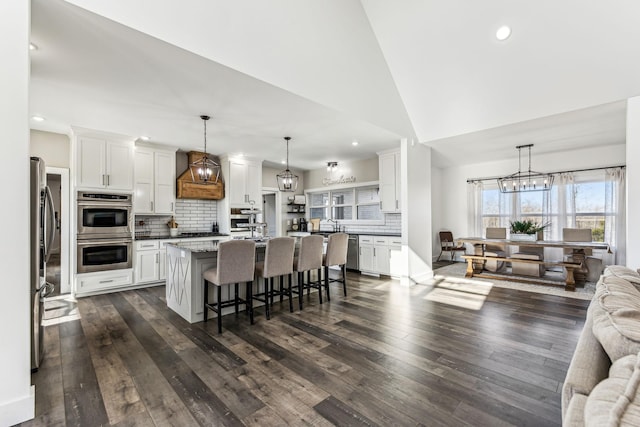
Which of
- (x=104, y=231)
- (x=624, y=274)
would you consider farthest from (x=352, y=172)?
(x=624, y=274)

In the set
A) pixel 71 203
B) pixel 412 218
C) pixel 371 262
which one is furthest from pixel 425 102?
pixel 71 203

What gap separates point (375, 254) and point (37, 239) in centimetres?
503

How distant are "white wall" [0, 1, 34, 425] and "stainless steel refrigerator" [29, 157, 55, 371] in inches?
10.5

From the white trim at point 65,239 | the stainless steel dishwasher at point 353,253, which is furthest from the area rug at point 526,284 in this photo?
the white trim at point 65,239

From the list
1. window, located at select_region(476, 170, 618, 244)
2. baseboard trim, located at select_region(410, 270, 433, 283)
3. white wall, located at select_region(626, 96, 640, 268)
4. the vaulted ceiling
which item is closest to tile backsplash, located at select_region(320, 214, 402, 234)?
baseboard trim, located at select_region(410, 270, 433, 283)

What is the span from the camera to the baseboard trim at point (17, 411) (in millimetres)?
1766

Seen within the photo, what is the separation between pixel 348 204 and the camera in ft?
24.8

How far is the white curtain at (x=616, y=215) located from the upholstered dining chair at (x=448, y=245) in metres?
2.72

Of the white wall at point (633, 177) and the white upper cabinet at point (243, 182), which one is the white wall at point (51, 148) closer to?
the white upper cabinet at point (243, 182)

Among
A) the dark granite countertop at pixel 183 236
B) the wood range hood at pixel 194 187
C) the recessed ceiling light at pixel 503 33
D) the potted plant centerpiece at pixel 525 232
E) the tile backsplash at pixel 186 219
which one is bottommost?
the dark granite countertop at pixel 183 236

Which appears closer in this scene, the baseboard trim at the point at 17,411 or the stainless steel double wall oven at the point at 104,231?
the baseboard trim at the point at 17,411

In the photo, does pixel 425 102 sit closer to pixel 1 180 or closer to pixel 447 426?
pixel 447 426

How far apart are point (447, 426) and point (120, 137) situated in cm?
583

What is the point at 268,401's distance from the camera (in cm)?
202
